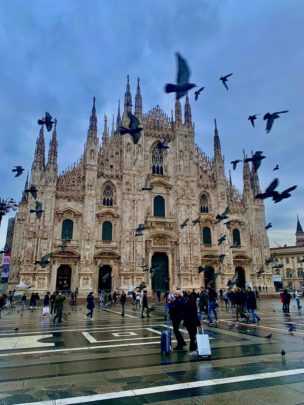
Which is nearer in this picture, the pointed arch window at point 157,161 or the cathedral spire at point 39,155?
the cathedral spire at point 39,155

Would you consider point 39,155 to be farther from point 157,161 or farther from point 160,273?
point 160,273

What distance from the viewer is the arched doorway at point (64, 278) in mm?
32125

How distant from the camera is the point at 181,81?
9.19 metres

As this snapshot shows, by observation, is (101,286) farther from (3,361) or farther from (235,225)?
(3,361)

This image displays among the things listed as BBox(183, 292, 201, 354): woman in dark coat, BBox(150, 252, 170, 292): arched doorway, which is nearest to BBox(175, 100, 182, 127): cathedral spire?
BBox(150, 252, 170, 292): arched doorway

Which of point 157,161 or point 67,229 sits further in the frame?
point 157,161

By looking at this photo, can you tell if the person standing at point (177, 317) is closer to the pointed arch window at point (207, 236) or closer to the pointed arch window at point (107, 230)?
the pointed arch window at point (107, 230)

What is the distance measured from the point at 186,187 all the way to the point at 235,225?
8.77m

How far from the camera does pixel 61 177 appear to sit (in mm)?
34500

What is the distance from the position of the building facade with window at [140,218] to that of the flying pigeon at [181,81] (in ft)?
77.1

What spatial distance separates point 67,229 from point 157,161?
47.9 ft

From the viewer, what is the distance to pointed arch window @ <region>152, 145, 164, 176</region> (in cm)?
3919

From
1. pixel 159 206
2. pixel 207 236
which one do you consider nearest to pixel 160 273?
pixel 207 236

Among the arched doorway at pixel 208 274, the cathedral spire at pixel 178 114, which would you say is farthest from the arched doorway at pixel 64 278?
the cathedral spire at pixel 178 114
